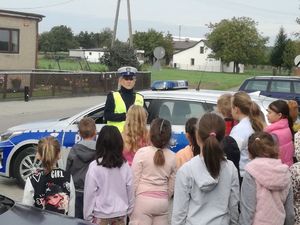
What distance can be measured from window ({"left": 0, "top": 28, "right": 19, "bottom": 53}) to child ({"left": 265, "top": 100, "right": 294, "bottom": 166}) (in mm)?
28537

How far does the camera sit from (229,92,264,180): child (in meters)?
5.21

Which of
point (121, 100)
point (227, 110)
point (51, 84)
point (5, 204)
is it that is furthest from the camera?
point (51, 84)

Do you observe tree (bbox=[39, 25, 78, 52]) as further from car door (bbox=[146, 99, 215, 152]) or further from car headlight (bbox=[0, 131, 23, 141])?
car door (bbox=[146, 99, 215, 152])

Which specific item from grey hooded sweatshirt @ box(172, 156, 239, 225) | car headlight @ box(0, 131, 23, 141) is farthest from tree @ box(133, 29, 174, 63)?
grey hooded sweatshirt @ box(172, 156, 239, 225)

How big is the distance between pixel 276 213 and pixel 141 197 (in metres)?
1.22

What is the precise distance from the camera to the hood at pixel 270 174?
400 centimetres

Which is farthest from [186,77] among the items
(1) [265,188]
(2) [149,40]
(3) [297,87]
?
(1) [265,188]

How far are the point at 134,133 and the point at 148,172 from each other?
557mm

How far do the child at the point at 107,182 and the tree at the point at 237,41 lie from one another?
101 metres

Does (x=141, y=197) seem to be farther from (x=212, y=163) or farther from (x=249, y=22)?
(x=249, y=22)

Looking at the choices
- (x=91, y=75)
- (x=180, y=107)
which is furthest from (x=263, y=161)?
(x=91, y=75)

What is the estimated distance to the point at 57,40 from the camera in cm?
12106

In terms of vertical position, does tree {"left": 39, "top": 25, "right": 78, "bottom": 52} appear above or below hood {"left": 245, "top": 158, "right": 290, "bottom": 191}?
above

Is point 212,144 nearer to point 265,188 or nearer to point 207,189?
point 207,189
